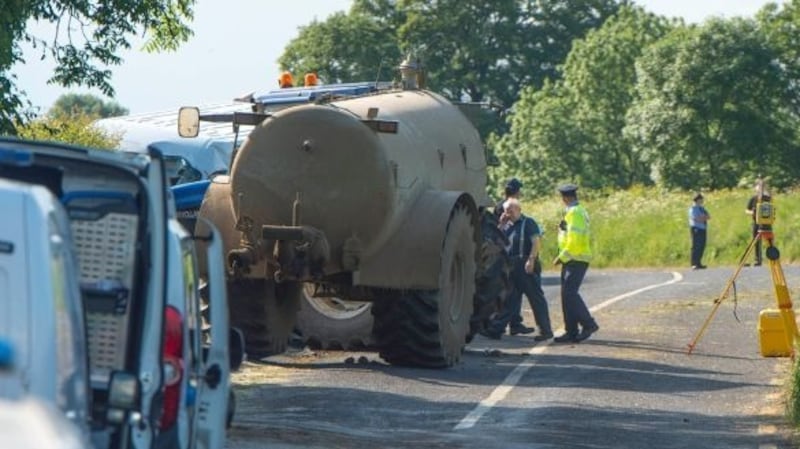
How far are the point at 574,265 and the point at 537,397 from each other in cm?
646

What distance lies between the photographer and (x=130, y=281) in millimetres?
8828

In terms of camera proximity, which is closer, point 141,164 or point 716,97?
point 141,164

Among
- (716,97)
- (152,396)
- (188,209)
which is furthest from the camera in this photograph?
(716,97)

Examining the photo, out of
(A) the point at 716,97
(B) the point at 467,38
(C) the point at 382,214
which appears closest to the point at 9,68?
(C) the point at 382,214

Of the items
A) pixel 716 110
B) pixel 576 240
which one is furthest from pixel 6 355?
pixel 716 110

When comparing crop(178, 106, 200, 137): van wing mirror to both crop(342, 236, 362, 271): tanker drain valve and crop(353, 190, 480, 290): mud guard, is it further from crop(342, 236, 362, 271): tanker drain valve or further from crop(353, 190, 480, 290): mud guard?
crop(353, 190, 480, 290): mud guard

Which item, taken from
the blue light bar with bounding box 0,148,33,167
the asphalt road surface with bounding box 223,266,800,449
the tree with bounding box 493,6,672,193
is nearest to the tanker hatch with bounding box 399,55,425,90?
the asphalt road surface with bounding box 223,266,800,449

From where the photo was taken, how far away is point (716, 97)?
7606 cm

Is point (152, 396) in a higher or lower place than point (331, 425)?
higher

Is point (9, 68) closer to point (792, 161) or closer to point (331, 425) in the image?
point (331, 425)

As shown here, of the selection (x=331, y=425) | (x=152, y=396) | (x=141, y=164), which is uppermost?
(x=141, y=164)

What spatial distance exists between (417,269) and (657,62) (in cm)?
6101

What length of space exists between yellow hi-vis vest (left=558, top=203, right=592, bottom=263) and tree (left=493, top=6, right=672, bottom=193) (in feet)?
210

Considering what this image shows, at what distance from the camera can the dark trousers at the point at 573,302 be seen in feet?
75.5
